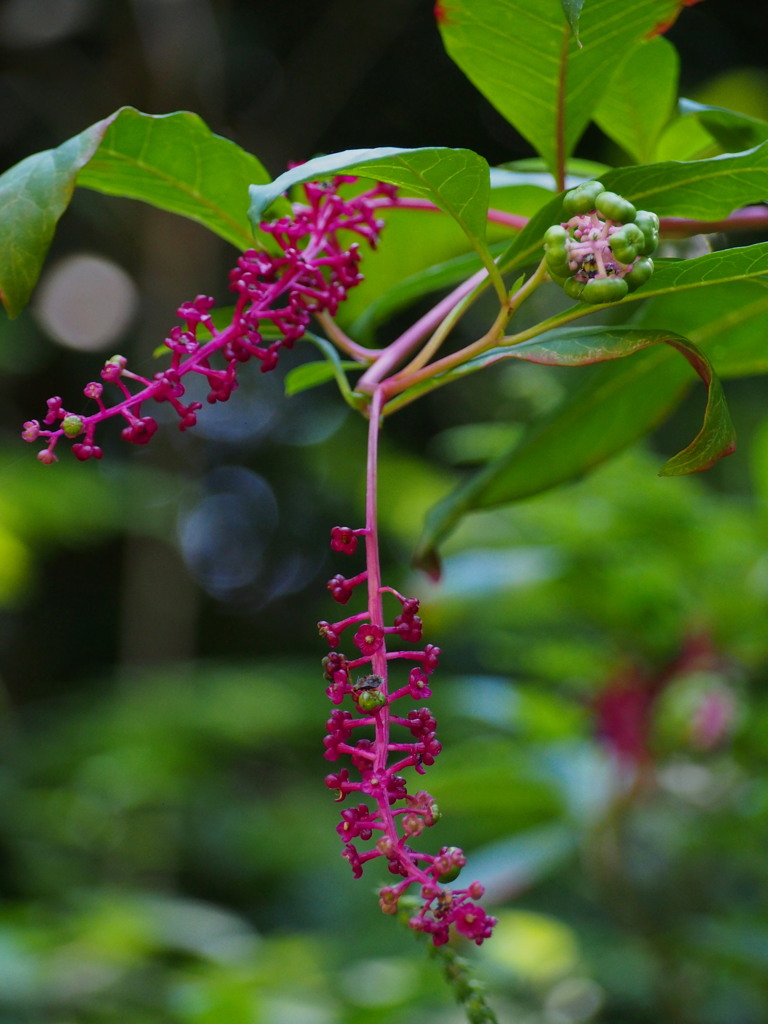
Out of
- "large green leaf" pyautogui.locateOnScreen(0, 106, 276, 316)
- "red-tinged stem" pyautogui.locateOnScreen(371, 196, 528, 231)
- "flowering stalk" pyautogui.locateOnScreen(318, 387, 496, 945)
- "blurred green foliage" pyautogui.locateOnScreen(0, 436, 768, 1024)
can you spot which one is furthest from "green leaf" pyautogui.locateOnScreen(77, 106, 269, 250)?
"blurred green foliage" pyautogui.locateOnScreen(0, 436, 768, 1024)

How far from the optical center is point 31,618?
527 centimetres

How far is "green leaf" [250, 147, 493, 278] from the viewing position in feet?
1.54

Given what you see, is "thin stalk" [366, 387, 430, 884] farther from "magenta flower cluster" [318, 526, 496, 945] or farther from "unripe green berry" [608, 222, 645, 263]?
"unripe green berry" [608, 222, 645, 263]

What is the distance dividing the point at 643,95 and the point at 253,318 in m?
0.38

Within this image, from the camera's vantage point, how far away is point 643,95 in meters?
0.77

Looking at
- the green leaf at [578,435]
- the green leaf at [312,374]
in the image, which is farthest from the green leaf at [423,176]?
the green leaf at [578,435]

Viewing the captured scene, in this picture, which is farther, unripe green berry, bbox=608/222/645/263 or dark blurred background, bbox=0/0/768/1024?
dark blurred background, bbox=0/0/768/1024

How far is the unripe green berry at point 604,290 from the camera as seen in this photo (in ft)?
1.51

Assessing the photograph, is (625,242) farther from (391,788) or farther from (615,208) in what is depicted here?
(391,788)

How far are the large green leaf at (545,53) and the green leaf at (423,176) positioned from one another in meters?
0.12

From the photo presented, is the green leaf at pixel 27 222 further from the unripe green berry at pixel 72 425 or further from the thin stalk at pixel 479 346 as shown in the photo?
the thin stalk at pixel 479 346

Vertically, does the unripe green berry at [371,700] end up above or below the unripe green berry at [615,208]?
below

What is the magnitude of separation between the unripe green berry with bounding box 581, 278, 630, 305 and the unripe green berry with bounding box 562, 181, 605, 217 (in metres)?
0.04

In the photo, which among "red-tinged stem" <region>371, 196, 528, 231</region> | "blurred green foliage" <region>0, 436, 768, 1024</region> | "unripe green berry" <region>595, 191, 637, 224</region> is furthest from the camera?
"blurred green foliage" <region>0, 436, 768, 1024</region>
